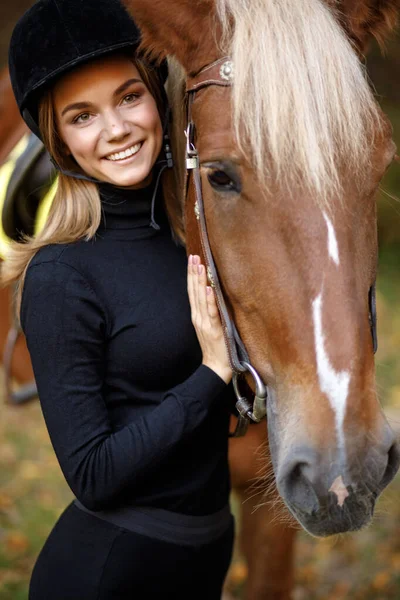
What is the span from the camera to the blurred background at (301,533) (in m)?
3.76

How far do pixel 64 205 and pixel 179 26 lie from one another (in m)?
0.57

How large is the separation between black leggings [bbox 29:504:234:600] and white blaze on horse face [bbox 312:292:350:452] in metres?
0.76

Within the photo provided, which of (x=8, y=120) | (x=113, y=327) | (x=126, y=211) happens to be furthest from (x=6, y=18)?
(x=113, y=327)

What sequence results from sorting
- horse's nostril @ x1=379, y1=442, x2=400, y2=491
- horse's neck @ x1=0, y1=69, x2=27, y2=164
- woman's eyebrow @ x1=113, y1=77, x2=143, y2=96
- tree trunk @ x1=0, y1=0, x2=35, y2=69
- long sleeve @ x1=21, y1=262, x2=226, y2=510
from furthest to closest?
tree trunk @ x1=0, y1=0, x2=35, y2=69 → horse's neck @ x1=0, y1=69, x2=27, y2=164 → woman's eyebrow @ x1=113, y1=77, x2=143, y2=96 → long sleeve @ x1=21, y1=262, x2=226, y2=510 → horse's nostril @ x1=379, y1=442, x2=400, y2=491

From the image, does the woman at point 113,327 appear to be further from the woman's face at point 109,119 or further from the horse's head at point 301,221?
the horse's head at point 301,221

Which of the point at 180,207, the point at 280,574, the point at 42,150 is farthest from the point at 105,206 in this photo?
the point at 280,574

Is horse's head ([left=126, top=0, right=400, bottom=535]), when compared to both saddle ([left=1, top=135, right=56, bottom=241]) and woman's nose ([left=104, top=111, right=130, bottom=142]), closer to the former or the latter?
woman's nose ([left=104, top=111, right=130, bottom=142])

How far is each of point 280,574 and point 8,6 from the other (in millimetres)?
6824

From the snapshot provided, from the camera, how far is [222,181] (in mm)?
1622

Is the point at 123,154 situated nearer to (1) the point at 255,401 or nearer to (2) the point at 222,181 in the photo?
(2) the point at 222,181

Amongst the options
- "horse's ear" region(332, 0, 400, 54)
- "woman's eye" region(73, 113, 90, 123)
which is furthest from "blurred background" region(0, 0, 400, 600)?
"woman's eye" region(73, 113, 90, 123)

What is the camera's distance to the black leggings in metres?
1.88

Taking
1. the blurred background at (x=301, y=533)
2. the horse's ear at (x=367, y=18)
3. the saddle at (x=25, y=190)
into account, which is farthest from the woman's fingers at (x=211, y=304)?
the saddle at (x=25, y=190)

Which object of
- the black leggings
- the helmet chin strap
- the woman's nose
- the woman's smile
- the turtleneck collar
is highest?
the woman's nose
